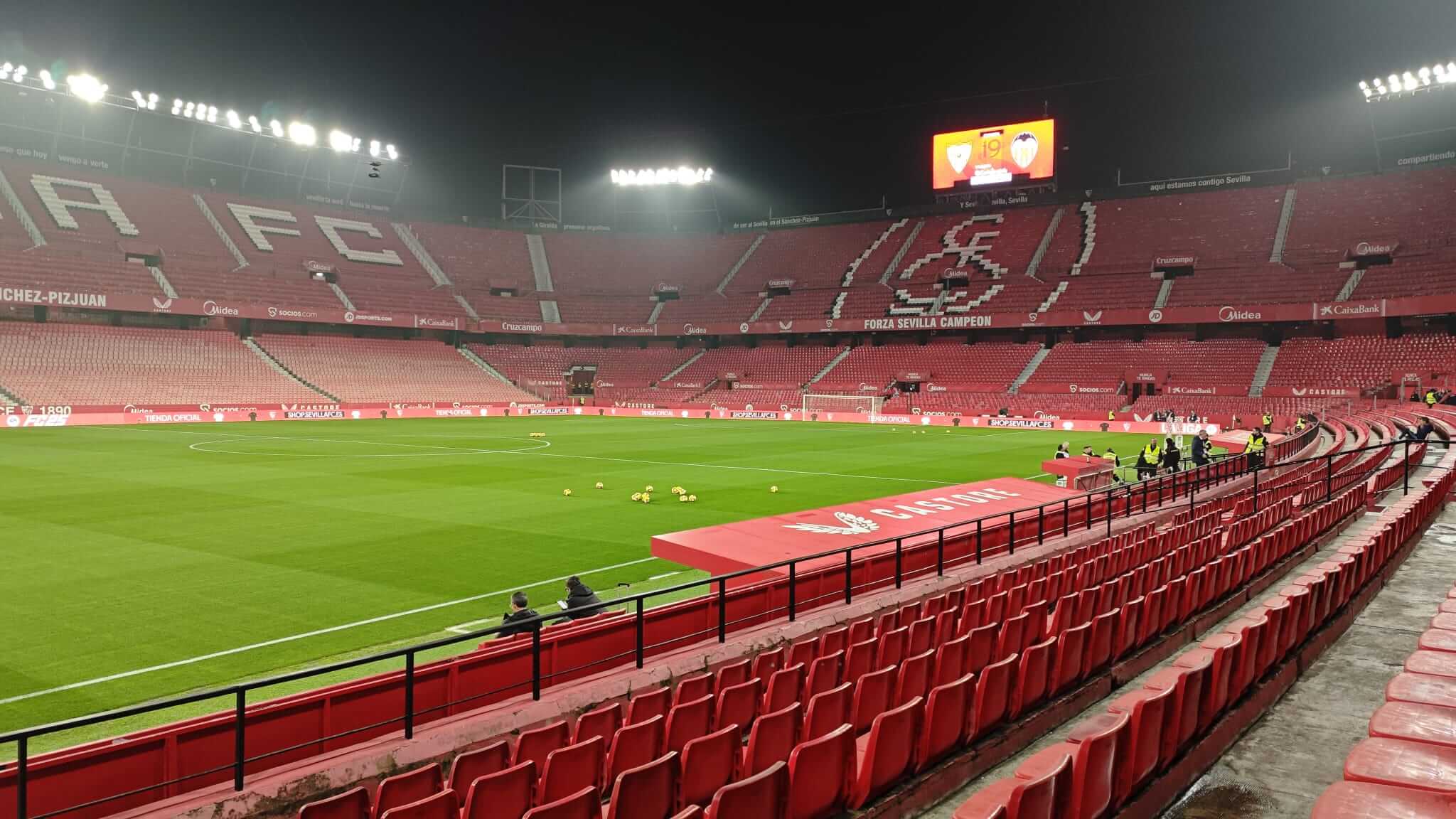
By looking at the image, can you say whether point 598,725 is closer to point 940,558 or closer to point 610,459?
point 940,558

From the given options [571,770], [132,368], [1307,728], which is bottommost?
[1307,728]

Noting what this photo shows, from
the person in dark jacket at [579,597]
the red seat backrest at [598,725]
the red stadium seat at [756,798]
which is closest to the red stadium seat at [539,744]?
the red seat backrest at [598,725]

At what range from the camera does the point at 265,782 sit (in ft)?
17.7

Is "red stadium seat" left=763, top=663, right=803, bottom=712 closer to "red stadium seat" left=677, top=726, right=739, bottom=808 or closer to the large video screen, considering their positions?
"red stadium seat" left=677, top=726, right=739, bottom=808

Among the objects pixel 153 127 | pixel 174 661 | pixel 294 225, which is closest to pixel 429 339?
pixel 294 225

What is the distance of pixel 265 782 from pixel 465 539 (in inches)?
457

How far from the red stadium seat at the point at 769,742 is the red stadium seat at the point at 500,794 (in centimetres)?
121

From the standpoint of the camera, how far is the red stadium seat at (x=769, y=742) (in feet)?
16.7

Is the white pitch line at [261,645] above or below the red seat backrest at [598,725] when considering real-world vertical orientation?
below

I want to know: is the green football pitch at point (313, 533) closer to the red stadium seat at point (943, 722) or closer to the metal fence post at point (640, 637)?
the metal fence post at point (640, 637)

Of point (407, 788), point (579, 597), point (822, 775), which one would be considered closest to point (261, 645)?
point (579, 597)

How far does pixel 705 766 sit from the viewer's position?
481 centimetres

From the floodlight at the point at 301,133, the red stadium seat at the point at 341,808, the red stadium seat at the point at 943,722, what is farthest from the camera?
the floodlight at the point at 301,133

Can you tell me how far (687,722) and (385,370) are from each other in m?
64.1
